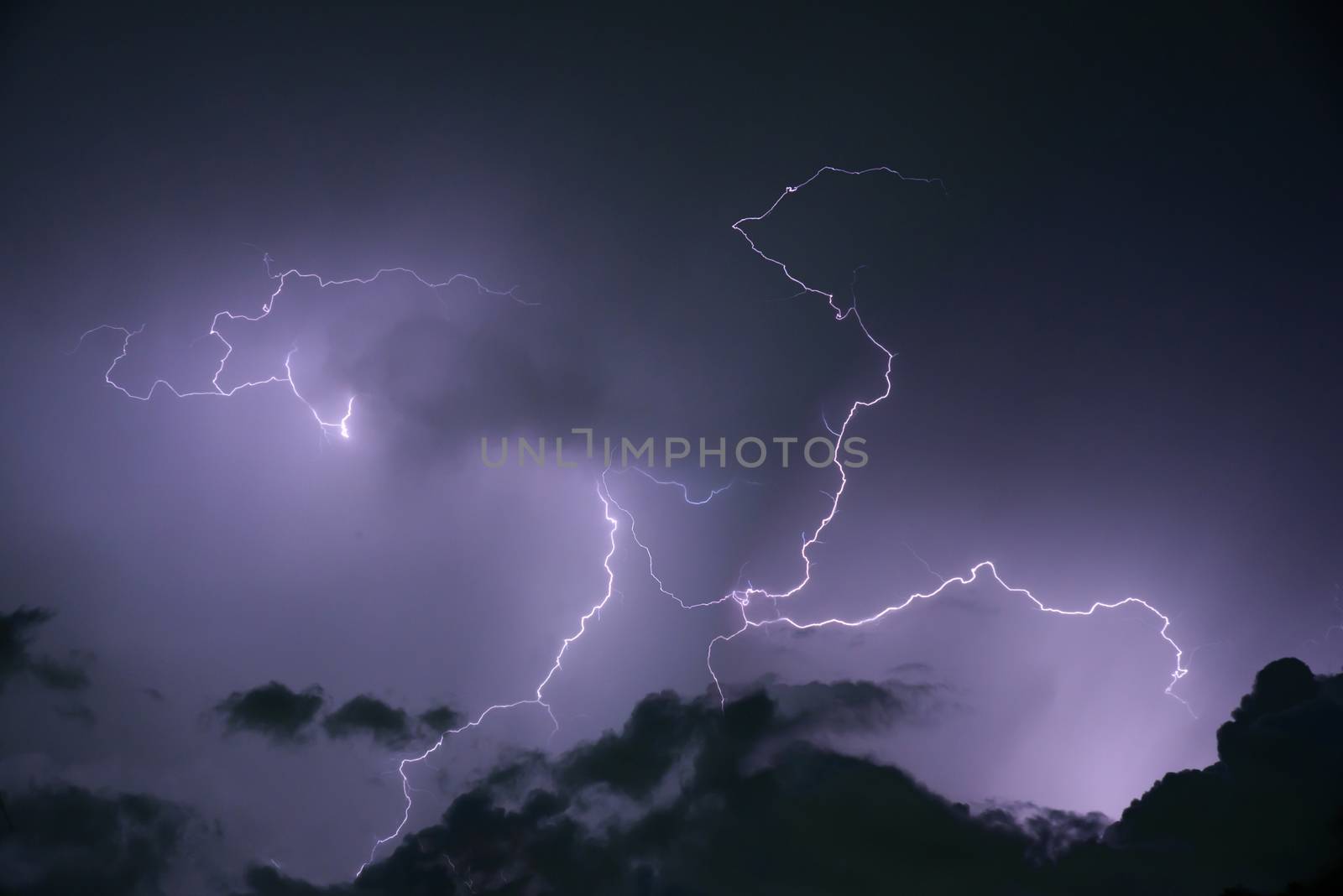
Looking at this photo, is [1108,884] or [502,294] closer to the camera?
[502,294]

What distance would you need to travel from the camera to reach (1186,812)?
1303cm

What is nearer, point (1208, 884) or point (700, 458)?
point (700, 458)

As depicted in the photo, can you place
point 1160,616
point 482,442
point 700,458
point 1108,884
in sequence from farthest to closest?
point 1108,884 → point 482,442 → point 700,458 → point 1160,616

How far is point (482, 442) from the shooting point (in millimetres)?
12438

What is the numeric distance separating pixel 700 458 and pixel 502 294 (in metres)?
5.37

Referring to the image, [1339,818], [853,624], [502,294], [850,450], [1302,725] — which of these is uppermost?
[502,294]

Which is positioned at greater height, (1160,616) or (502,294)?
(502,294)

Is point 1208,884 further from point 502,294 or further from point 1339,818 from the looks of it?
point 502,294

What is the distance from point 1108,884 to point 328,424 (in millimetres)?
20580

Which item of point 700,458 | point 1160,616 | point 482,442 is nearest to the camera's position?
point 1160,616

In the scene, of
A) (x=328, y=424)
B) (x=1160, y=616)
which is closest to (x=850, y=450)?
(x=1160, y=616)

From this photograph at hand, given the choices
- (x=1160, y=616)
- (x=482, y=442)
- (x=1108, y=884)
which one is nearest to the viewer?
(x=1160, y=616)

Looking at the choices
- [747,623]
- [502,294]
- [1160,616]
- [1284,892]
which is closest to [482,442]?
[502,294]

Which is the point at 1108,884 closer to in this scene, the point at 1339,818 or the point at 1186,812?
the point at 1186,812
